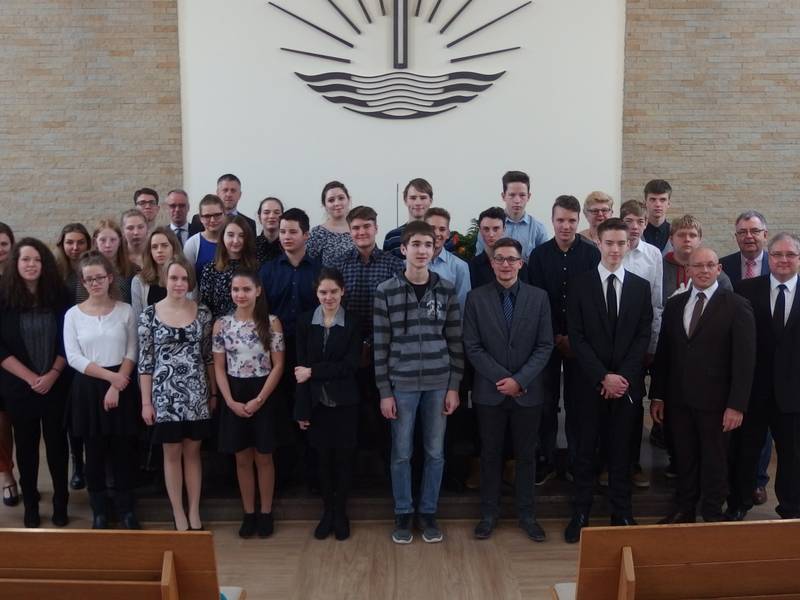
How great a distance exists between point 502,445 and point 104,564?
2226mm

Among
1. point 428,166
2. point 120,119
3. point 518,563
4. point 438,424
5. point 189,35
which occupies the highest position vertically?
point 189,35

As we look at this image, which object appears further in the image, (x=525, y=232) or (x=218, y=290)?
(x=525, y=232)

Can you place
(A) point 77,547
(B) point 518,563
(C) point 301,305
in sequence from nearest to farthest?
1. (A) point 77,547
2. (B) point 518,563
3. (C) point 301,305

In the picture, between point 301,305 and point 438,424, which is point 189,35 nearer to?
point 301,305

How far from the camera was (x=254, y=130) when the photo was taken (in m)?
7.09

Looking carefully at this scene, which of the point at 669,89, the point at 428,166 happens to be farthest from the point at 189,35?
the point at 669,89

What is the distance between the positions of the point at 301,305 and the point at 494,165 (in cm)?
382

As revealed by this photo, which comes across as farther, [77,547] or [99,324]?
[99,324]

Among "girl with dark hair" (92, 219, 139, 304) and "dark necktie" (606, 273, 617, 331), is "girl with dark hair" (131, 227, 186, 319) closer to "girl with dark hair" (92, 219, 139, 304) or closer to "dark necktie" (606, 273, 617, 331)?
"girl with dark hair" (92, 219, 139, 304)

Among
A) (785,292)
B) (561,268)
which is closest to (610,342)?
(561,268)

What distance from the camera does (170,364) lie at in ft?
12.0

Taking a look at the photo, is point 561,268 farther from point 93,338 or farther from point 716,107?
point 716,107

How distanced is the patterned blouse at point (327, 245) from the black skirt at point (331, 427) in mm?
901

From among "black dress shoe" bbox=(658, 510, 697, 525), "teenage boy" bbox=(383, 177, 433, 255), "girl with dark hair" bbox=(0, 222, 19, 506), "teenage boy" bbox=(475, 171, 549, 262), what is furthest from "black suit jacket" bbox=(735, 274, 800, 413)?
"girl with dark hair" bbox=(0, 222, 19, 506)
